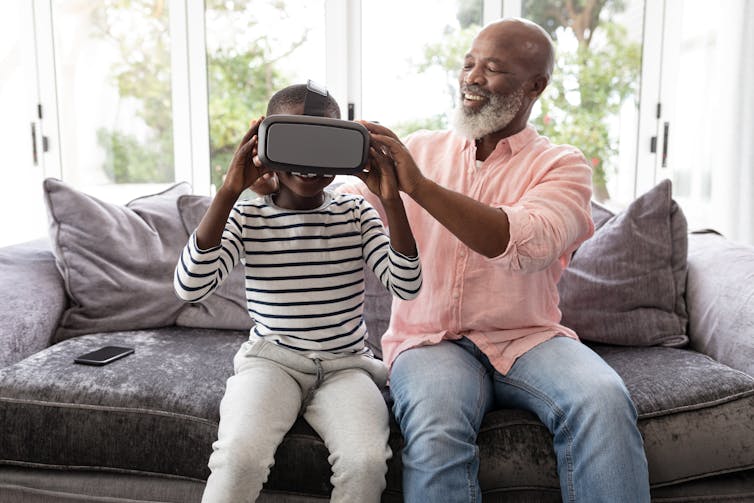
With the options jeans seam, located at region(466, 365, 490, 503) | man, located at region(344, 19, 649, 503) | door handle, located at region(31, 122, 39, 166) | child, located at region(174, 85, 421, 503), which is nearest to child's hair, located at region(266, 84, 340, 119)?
child, located at region(174, 85, 421, 503)

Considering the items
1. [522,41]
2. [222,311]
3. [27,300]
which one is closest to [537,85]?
[522,41]

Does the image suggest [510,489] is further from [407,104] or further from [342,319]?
[407,104]

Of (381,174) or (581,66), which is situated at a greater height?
(581,66)

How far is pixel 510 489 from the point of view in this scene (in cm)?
129

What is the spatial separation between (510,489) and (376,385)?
1.02ft

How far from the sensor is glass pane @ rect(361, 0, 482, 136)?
279 centimetres

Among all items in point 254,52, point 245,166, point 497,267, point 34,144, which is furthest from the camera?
point 34,144

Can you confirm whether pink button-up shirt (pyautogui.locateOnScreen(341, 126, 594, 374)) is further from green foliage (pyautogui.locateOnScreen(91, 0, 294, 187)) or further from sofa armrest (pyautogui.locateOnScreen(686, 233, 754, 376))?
green foliage (pyautogui.locateOnScreen(91, 0, 294, 187))

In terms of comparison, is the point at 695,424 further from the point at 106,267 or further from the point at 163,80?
the point at 163,80

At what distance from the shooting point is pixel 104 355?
5.15ft

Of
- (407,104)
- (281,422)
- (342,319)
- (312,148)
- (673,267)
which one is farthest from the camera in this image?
(407,104)

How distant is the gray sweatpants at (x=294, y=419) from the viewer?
3.73 ft

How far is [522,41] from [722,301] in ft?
2.49

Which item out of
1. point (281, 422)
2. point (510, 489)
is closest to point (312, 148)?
point (281, 422)
